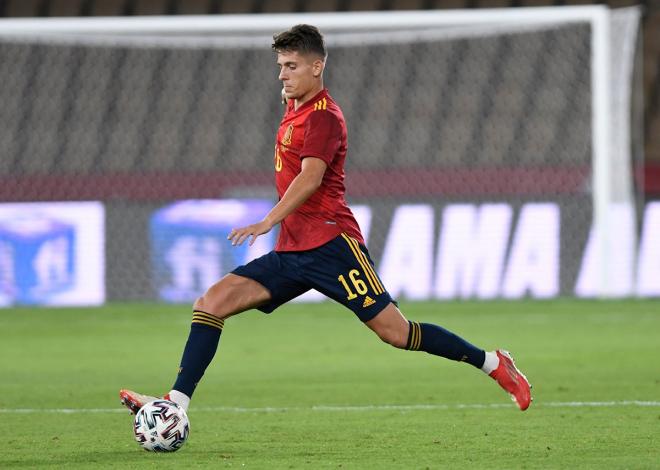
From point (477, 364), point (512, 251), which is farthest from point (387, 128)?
point (477, 364)

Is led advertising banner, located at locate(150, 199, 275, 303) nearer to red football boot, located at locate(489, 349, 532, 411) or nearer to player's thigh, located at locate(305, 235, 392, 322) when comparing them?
red football boot, located at locate(489, 349, 532, 411)

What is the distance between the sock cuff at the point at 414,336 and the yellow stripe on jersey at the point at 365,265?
0.23 metres

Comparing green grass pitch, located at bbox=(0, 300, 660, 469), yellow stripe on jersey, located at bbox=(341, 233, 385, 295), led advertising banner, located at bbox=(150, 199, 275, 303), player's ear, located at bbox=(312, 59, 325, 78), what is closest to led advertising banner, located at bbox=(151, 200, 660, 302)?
led advertising banner, located at bbox=(150, 199, 275, 303)

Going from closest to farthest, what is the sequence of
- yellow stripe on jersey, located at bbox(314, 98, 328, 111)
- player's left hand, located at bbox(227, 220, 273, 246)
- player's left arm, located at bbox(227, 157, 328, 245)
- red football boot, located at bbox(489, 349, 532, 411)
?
player's left hand, located at bbox(227, 220, 273, 246) < player's left arm, located at bbox(227, 157, 328, 245) < yellow stripe on jersey, located at bbox(314, 98, 328, 111) < red football boot, located at bbox(489, 349, 532, 411)

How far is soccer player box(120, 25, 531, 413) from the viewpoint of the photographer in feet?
20.4

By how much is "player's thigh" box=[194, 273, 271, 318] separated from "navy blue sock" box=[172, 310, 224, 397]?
0.04 m

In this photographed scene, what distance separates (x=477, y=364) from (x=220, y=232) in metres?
9.43

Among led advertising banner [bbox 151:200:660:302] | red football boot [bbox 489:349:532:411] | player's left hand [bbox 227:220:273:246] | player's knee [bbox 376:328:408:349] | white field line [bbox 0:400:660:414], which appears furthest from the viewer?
led advertising banner [bbox 151:200:660:302]

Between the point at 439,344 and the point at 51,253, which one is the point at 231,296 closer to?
the point at 439,344

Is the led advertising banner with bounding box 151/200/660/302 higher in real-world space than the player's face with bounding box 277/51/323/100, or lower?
lower

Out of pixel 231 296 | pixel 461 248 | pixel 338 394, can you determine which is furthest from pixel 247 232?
pixel 461 248

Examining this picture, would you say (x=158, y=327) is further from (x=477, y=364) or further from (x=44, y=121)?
(x=477, y=364)

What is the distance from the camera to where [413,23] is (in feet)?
50.9

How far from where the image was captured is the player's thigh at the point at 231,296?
6211 millimetres
